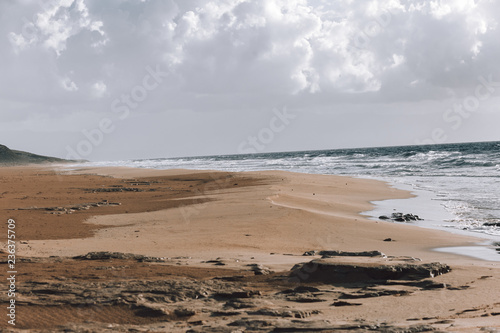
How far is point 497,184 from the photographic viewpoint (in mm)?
27125

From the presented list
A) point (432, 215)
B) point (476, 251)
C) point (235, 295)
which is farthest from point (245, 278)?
point (432, 215)

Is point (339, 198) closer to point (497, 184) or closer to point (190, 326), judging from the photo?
point (497, 184)

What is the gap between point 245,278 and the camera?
7582mm

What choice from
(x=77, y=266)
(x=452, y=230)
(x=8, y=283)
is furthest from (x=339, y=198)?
(x=8, y=283)

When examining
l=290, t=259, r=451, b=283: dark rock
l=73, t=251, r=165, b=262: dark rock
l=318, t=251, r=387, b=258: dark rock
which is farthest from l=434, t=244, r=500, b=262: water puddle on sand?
l=73, t=251, r=165, b=262: dark rock

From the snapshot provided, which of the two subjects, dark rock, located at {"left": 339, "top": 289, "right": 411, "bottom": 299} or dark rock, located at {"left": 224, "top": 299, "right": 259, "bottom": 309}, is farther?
dark rock, located at {"left": 339, "top": 289, "right": 411, "bottom": 299}

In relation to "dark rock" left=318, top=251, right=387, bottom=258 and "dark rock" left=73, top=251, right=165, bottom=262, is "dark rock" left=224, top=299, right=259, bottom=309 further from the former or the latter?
"dark rock" left=318, top=251, right=387, bottom=258

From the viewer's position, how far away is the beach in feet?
18.8

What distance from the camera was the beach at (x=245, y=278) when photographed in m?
5.72

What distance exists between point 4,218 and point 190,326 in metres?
12.3

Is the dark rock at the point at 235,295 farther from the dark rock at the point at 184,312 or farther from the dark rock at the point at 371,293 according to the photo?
the dark rock at the point at 371,293

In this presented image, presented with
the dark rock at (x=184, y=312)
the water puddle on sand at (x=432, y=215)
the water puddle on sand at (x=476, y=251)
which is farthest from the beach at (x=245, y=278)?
the water puddle on sand at (x=432, y=215)

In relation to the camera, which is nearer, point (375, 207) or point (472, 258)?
point (472, 258)

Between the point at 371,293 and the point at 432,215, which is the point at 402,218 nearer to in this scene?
the point at 432,215
